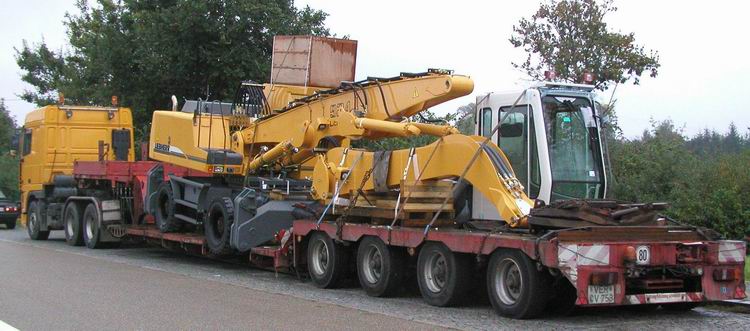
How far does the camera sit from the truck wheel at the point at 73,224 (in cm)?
2055

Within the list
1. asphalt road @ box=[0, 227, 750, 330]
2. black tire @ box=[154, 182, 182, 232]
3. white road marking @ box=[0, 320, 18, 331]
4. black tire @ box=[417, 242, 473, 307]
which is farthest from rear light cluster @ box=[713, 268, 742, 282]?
black tire @ box=[154, 182, 182, 232]

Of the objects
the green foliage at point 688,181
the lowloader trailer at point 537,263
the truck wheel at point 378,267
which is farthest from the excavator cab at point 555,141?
the green foliage at point 688,181

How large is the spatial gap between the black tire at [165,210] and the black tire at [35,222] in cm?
676

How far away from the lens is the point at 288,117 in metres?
14.4

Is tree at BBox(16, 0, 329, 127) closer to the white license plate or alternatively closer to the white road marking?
the white road marking

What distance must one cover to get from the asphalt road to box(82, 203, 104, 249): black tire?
14.4 feet

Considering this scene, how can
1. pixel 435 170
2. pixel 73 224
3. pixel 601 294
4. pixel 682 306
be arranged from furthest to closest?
pixel 73 224 < pixel 435 170 < pixel 682 306 < pixel 601 294

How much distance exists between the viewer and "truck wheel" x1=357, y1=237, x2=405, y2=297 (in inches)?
448

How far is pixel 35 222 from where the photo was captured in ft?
75.3

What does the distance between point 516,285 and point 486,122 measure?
2574 millimetres

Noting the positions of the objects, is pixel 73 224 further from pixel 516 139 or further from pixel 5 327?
pixel 516 139

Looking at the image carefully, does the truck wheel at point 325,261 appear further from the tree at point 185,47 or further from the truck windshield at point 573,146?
the tree at point 185,47

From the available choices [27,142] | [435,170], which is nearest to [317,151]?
[435,170]

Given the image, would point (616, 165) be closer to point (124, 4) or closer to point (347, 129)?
point (347, 129)
